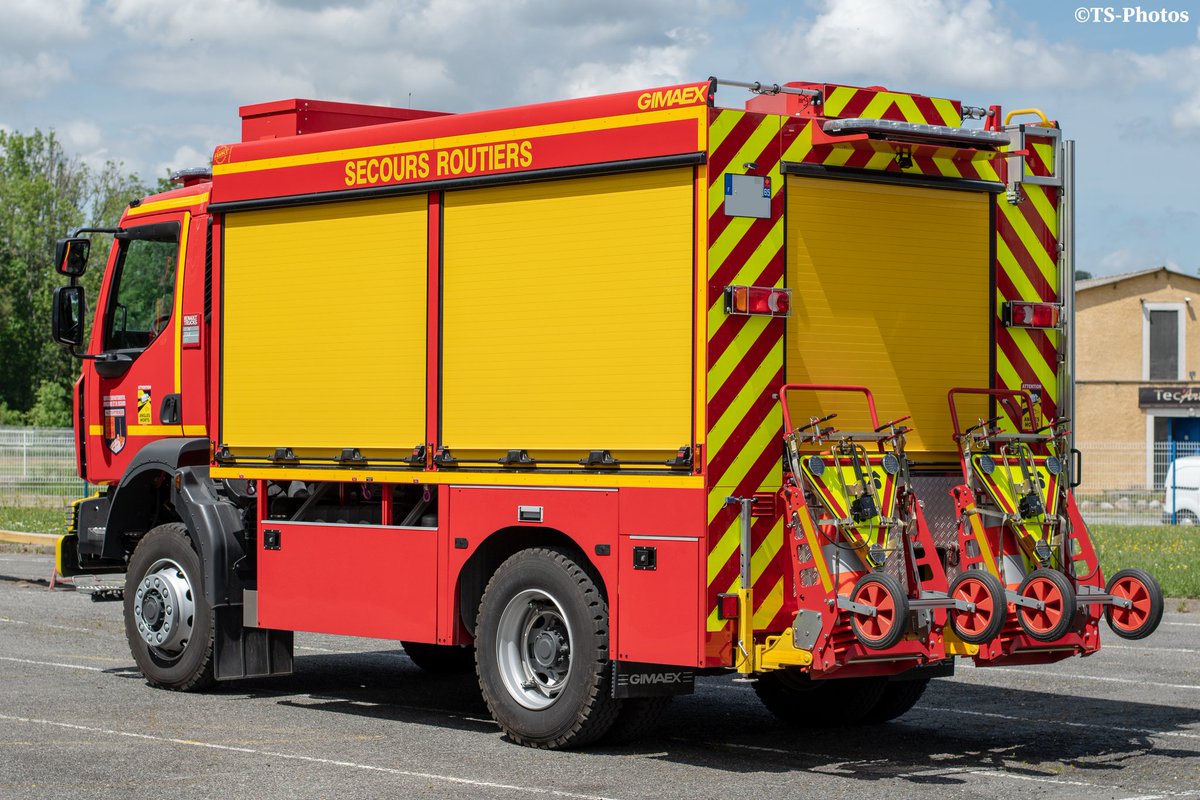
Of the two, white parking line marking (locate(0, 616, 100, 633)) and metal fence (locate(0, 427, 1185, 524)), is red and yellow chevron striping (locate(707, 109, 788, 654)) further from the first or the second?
metal fence (locate(0, 427, 1185, 524))

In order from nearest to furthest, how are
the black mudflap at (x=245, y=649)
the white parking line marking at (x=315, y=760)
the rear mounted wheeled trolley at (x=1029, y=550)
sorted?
the white parking line marking at (x=315, y=760) < the rear mounted wheeled trolley at (x=1029, y=550) < the black mudflap at (x=245, y=649)

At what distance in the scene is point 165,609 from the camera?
12.5 metres

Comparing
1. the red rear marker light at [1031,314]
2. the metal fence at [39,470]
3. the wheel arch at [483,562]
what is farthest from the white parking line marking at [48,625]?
the metal fence at [39,470]

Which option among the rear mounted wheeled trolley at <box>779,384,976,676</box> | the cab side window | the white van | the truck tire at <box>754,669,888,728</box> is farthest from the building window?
the rear mounted wheeled trolley at <box>779,384,976,676</box>

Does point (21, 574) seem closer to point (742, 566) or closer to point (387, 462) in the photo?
point (387, 462)

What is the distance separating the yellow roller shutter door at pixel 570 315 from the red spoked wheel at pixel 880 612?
119cm

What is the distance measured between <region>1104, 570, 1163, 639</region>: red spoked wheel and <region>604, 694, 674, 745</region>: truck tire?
7.85 feet

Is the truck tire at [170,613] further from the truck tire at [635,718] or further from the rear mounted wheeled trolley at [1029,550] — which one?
the rear mounted wheeled trolley at [1029,550]

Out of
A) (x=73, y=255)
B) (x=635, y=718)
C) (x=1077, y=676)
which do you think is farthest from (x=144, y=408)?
(x=1077, y=676)

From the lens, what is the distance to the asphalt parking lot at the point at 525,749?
8.93 metres

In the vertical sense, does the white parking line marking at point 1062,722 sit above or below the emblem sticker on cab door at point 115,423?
below

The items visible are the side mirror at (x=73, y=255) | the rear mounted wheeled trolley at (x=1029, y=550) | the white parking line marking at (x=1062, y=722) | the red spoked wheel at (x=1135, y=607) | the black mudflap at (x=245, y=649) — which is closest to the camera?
the rear mounted wheeled trolley at (x=1029, y=550)

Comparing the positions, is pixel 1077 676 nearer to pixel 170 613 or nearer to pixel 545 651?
pixel 545 651

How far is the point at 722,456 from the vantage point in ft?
31.0
